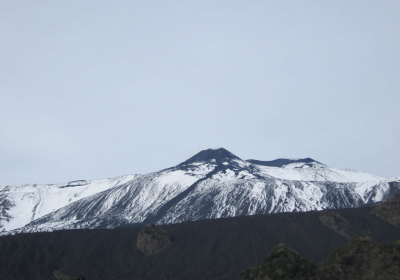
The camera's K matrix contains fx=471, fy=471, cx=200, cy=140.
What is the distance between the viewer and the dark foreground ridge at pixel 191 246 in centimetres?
4853

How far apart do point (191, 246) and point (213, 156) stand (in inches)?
2816

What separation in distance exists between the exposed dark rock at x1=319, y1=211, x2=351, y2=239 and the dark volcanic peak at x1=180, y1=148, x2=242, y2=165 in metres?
63.5

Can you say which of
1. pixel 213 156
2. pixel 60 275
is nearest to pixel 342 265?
pixel 60 275

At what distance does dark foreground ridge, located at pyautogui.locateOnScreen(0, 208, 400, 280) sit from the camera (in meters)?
48.5

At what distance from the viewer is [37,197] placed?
114812mm

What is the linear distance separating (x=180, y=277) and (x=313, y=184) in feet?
184

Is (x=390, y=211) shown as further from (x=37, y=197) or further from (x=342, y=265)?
(x=37, y=197)

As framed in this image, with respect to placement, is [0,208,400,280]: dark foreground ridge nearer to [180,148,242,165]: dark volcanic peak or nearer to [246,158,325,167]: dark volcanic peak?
[180,148,242,165]: dark volcanic peak

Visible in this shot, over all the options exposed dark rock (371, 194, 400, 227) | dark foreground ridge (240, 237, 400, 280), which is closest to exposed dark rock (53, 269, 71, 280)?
dark foreground ridge (240, 237, 400, 280)

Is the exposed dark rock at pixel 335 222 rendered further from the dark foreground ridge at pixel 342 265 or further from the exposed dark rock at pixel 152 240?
the dark foreground ridge at pixel 342 265

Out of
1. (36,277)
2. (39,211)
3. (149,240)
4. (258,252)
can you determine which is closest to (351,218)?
(258,252)

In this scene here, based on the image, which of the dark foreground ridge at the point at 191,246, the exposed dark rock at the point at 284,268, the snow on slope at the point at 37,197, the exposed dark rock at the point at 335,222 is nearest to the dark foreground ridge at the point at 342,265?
the exposed dark rock at the point at 284,268

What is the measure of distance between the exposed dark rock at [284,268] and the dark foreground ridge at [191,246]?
2008 centimetres

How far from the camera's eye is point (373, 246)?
86.9 ft
